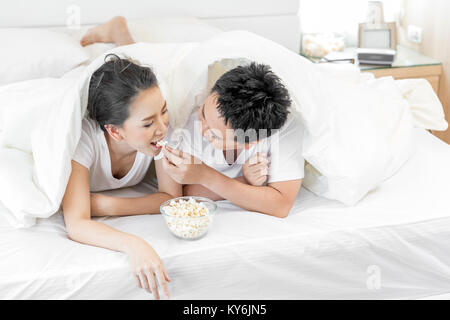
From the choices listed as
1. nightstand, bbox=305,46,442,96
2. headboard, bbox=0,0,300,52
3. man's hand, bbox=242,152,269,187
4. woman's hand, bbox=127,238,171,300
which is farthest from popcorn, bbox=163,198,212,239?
nightstand, bbox=305,46,442,96

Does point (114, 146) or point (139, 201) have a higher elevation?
point (114, 146)

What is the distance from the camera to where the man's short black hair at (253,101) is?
4.37 ft

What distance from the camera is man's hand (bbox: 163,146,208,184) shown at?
4.50 ft

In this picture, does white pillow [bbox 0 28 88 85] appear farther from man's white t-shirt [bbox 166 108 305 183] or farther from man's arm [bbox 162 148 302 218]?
man's arm [bbox 162 148 302 218]

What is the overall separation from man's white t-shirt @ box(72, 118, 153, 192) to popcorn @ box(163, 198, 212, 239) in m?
0.28

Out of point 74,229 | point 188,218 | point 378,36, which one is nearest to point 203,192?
point 188,218

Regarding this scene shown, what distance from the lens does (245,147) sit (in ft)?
4.84

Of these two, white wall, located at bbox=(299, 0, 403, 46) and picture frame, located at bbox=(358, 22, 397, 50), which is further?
white wall, located at bbox=(299, 0, 403, 46)

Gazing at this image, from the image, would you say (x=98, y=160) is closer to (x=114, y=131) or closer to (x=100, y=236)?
(x=114, y=131)

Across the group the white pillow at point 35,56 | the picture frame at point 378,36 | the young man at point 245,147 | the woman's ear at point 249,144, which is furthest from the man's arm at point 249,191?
the picture frame at point 378,36

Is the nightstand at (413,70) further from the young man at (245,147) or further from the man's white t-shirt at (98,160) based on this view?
the man's white t-shirt at (98,160)

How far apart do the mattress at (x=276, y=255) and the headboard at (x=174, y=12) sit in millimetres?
1202

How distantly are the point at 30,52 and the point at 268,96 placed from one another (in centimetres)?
110

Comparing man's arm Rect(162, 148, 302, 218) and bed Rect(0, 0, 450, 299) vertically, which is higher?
man's arm Rect(162, 148, 302, 218)
